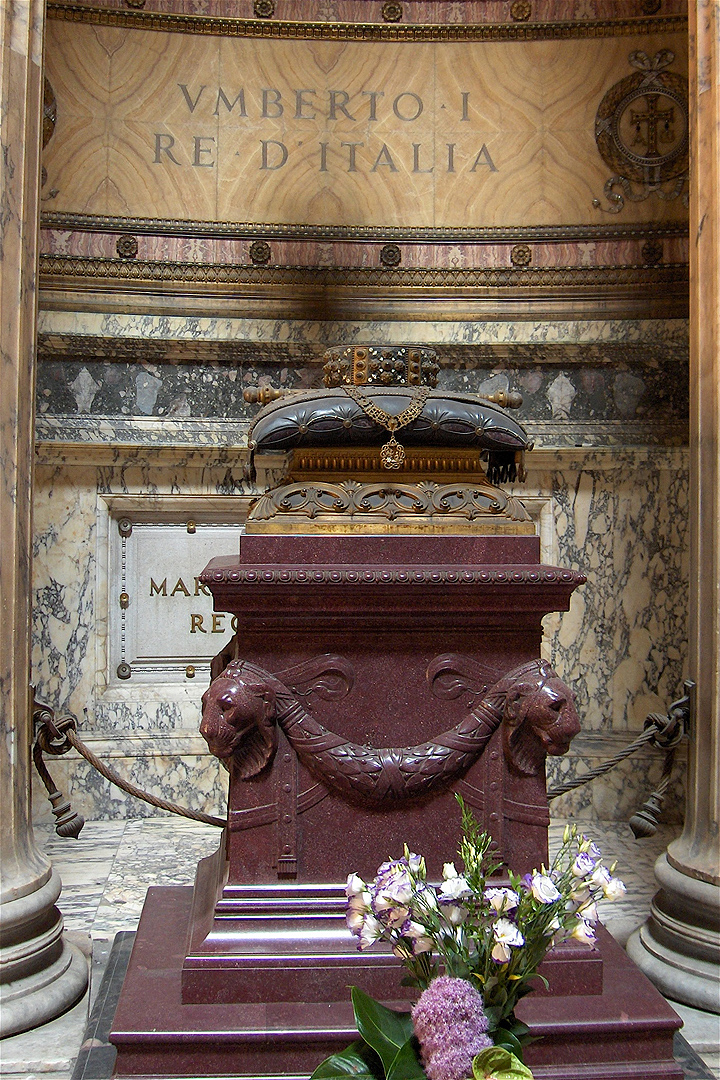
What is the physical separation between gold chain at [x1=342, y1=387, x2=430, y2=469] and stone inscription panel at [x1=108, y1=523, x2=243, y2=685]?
7.46 feet

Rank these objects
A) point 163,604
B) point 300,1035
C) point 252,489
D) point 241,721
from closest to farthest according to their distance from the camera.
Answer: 1. point 300,1035
2. point 241,721
3. point 252,489
4. point 163,604

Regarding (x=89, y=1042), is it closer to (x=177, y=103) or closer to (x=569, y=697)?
(x=569, y=697)

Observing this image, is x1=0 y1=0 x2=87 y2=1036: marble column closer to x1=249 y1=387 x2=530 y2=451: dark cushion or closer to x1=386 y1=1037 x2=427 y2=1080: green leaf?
x1=249 y1=387 x2=530 y2=451: dark cushion

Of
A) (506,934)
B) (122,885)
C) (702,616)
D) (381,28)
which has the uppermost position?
(381,28)

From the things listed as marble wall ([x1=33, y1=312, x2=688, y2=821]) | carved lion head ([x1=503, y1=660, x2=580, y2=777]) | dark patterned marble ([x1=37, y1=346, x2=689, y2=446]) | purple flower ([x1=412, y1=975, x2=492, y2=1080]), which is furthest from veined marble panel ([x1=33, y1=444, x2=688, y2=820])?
purple flower ([x1=412, y1=975, x2=492, y2=1080])

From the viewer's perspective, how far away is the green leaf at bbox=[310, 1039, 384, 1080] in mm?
1703

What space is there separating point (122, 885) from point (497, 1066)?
2.87m

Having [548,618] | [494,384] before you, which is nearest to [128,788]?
[548,618]

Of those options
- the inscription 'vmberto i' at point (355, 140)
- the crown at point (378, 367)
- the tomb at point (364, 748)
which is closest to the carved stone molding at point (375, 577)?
the tomb at point (364, 748)

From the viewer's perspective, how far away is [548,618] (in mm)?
5188

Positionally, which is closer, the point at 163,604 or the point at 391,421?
the point at 391,421

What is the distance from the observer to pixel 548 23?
5301 millimetres

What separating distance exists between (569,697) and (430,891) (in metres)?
0.97

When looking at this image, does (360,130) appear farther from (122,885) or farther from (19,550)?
(122,885)
